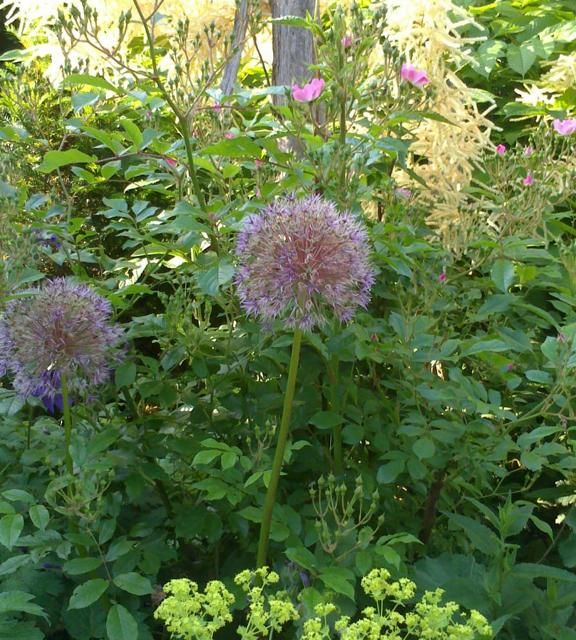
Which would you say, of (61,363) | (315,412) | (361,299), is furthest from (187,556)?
(361,299)

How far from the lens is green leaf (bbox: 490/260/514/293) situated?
2.05 meters

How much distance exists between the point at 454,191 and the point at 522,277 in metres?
0.51

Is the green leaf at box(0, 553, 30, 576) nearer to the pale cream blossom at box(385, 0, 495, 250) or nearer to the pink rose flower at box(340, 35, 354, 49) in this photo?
the pink rose flower at box(340, 35, 354, 49)

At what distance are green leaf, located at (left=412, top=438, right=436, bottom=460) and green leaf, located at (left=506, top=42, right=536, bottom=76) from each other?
2.86m

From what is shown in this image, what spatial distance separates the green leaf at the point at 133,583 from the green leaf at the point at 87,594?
0.09ft

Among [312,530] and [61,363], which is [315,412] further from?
[61,363]

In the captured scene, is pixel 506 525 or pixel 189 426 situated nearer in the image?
pixel 506 525

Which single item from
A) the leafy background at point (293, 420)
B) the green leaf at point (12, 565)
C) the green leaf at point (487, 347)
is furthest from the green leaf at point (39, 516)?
the green leaf at point (487, 347)

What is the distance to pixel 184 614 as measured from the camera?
1.30 meters

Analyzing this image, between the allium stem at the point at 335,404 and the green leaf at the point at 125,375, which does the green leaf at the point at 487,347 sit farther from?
the green leaf at the point at 125,375

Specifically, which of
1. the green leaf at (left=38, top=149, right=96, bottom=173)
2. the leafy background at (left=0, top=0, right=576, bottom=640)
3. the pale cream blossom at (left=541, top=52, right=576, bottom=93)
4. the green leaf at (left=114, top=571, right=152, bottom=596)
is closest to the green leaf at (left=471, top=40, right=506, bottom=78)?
the pale cream blossom at (left=541, top=52, right=576, bottom=93)

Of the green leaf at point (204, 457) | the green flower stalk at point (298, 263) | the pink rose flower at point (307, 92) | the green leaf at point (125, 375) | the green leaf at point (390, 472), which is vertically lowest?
the green leaf at point (390, 472)

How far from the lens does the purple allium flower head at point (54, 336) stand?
69.1 inches

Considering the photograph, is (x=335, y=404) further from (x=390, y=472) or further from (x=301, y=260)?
(x=301, y=260)
